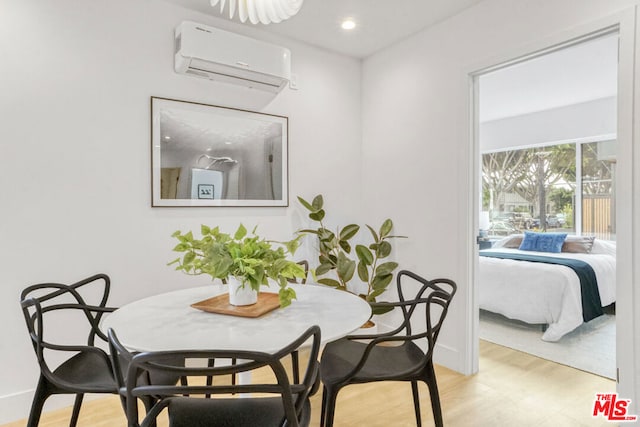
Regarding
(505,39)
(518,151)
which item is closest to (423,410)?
(505,39)

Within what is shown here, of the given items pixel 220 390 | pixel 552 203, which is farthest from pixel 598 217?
pixel 220 390

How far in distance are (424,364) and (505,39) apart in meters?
2.07

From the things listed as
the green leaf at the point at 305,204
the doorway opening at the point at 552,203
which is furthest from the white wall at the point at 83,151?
the doorway opening at the point at 552,203

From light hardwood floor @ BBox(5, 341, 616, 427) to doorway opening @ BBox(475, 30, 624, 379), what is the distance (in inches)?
14.8

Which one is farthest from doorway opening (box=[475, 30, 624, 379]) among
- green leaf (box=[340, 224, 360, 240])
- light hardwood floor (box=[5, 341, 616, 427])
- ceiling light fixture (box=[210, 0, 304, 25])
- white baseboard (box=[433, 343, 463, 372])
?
ceiling light fixture (box=[210, 0, 304, 25])

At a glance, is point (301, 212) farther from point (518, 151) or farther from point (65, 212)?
point (518, 151)

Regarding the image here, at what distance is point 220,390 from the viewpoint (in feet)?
3.21

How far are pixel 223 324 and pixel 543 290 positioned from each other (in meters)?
3.00

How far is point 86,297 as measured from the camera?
2.33m

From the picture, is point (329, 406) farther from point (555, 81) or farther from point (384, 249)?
point (555, 81)

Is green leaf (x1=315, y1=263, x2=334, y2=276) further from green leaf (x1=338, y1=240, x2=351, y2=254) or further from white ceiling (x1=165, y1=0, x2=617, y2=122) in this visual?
white ceiling (x1=165, y1=0, x2=617, y2=122)

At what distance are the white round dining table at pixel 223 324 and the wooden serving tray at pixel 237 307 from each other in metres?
0.02

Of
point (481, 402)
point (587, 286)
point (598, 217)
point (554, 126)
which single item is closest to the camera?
point (481, 402)

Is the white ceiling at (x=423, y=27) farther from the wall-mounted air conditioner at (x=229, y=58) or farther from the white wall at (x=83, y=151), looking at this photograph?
the white wall at (x=83, y=151)
